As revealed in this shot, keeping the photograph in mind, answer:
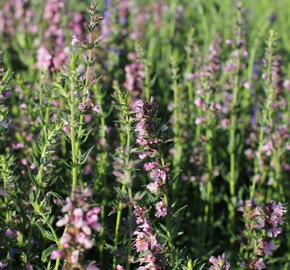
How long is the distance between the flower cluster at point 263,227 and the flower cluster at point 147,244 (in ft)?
2.26

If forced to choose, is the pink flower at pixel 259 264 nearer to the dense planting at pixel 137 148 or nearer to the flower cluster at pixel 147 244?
the dense planting at pixel 137 148

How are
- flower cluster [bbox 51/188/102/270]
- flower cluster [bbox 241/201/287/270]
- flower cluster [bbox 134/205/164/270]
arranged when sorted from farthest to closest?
flower cluster [bbox 241/201/287/270] < flower cluster [bbox 134/205/164/270] < flower cluster [bbox 51/188/102/270]

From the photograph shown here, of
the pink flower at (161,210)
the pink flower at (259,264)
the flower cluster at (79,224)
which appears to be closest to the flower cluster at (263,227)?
the pink flower at (259,264)

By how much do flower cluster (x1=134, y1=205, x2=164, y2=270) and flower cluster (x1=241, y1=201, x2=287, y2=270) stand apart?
0.69 meters

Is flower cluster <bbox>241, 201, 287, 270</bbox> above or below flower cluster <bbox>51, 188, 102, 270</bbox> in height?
below

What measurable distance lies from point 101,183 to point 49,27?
2.67m

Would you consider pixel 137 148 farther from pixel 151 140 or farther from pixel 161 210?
pixel 161 210

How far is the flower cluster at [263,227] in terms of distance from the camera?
2615 millimetres

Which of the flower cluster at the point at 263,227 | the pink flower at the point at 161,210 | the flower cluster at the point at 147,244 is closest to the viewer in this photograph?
the flower cluster at the point at 147,244

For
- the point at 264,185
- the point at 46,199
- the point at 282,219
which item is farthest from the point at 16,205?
the point at 264,185

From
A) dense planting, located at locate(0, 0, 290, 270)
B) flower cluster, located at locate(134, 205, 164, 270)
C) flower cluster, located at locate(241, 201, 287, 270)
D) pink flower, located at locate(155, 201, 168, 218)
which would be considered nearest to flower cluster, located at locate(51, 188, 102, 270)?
dense planting, located at locate(0, 0, 290, 270)

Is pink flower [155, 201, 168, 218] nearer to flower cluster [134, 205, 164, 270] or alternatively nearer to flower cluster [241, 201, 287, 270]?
flower cluster [134, 205, 164, 270]

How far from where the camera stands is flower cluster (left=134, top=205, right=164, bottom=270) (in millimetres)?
2270

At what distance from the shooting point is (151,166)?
2.34 m
